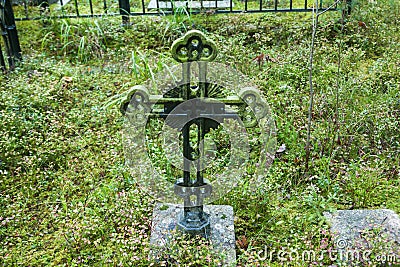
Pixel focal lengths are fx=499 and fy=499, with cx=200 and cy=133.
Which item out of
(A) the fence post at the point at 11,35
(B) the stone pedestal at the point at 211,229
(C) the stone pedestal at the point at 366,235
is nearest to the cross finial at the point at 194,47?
(B) the stone pedestal at the point at 211,229

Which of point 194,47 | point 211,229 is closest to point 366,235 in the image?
point 211,229

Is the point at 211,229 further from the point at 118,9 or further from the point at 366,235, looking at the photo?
the point at 118,9

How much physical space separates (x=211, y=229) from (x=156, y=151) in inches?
35.6

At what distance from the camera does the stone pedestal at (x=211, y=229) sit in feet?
9.58

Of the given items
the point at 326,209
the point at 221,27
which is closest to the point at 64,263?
the point at 326,209

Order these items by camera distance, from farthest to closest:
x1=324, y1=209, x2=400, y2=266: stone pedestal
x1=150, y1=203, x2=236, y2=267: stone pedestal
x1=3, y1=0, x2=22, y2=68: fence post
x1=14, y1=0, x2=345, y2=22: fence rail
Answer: x1=14, y1=0, x2=345, y2=22: fence rail, x1=3, y1=0, x2=22, y2=68: fence post, x1=150, y1=203, x2=236, y2=267: stone pedestal, x1=324, y1=209, x2=400, y2=266: stone pedestal

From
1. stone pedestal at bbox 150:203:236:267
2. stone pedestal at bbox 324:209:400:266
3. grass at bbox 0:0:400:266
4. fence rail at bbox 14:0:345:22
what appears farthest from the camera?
fence rail at bbox 14:0:345:22

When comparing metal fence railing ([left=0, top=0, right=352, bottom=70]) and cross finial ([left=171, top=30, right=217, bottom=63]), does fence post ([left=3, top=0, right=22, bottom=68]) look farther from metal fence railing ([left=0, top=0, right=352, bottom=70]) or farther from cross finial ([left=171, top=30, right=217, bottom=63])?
cross finial ([left=171, top=30, right=217, bottom=63])

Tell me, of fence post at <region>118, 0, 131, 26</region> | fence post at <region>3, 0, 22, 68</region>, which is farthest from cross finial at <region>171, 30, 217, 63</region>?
fence post at <region>118, 0, 131, 26</region>

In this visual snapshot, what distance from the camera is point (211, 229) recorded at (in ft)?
10.1

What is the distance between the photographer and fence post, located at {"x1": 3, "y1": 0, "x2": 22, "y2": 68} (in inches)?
206

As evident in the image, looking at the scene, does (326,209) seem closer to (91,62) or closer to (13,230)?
(13,230)

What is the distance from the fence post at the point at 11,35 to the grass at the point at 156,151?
191mm

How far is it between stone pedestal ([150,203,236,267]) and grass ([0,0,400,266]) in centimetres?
7
